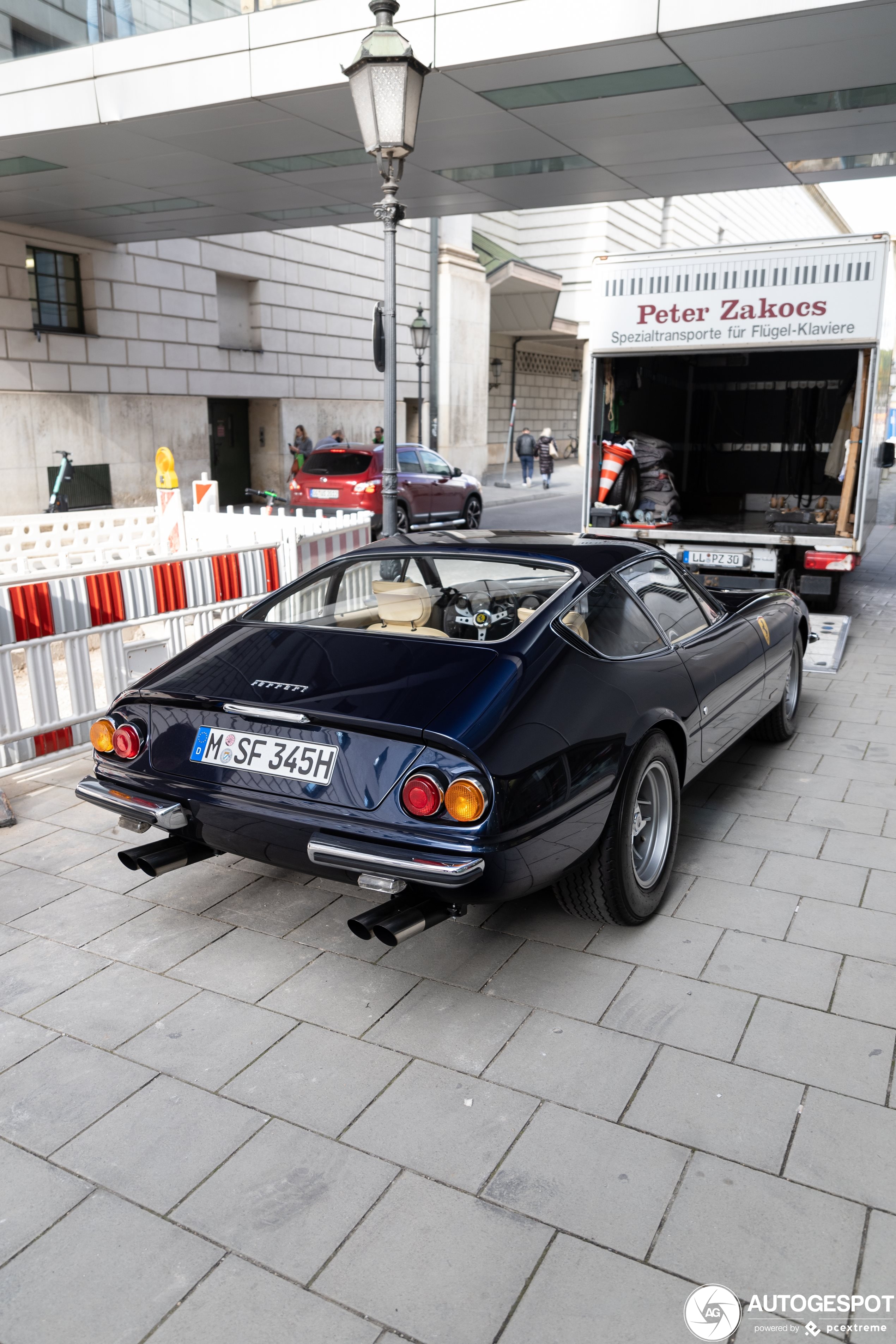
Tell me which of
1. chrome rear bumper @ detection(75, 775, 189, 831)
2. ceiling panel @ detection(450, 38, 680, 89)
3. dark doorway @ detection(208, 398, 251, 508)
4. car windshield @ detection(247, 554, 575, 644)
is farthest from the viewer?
dark doorway @ detection(208, 398, 251, 508)

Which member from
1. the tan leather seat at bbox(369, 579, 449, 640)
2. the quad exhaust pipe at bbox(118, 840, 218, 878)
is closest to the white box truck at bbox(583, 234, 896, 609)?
the tan leather seat at bbox(369, 579, 449, 640)

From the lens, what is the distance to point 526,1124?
273 centimetres

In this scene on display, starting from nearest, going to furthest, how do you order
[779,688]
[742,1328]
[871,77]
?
1. [742,1328]
2. [779,688]
3. [871,77]

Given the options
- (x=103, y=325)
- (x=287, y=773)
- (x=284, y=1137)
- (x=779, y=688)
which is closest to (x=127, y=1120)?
(x=284, y=1137)

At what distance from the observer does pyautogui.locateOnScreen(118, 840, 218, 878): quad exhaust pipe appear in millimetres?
3607

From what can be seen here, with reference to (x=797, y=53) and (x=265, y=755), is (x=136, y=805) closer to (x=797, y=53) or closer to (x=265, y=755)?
(x=265, y=755)

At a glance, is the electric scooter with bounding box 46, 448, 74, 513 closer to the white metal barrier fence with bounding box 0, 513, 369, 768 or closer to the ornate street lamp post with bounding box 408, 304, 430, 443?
the ornate street lamp post with bounding box 408, 304, 430, 443

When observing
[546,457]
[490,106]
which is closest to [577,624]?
[490,106]

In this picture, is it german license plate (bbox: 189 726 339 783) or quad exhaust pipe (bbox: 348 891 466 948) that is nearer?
quad exhaust pipe (bbox: 348 891 466 948)

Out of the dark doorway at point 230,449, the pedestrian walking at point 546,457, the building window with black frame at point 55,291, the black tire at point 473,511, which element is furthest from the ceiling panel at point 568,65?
the pedestrian walking at point 546,457

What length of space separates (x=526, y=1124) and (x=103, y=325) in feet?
64.1

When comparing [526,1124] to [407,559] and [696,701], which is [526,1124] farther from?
[407,559]

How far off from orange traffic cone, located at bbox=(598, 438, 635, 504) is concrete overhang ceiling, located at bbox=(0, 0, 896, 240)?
3370mm

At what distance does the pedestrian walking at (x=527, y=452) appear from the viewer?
30688mm
